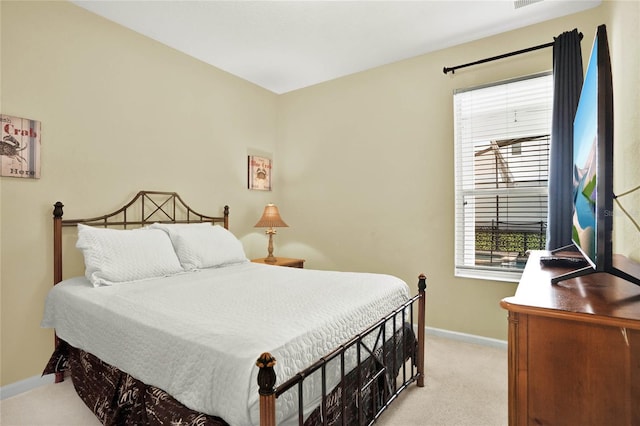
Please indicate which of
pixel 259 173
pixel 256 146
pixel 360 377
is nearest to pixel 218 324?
pixel 360 377

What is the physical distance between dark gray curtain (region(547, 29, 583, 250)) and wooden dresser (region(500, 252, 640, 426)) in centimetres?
164

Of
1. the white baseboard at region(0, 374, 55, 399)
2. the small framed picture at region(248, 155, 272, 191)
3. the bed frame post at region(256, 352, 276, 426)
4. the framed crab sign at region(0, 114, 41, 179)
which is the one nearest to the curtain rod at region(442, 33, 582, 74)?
the small framed picture at region(248, 155, 272, 191)

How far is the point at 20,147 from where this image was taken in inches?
85.4

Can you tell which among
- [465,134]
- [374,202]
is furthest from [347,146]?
[465,134]

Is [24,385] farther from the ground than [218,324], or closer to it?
closer to it

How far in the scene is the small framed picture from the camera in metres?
3.85

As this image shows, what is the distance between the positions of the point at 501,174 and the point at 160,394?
2.92 m

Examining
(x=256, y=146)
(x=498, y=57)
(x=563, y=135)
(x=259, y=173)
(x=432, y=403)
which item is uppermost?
(x=498, y=57)

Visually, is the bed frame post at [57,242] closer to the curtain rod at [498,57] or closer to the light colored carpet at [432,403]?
the light colored carpet at [432,403]

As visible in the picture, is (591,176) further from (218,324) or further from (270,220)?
(270,220)

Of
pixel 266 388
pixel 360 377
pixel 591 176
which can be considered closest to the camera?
pixel 266 388

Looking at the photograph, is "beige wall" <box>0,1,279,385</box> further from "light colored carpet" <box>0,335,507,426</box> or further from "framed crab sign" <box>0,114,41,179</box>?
"light colored carpet" <box>0,335,507,426</box>

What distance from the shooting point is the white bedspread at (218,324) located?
118 centimetres

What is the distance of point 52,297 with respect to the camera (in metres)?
2.13
